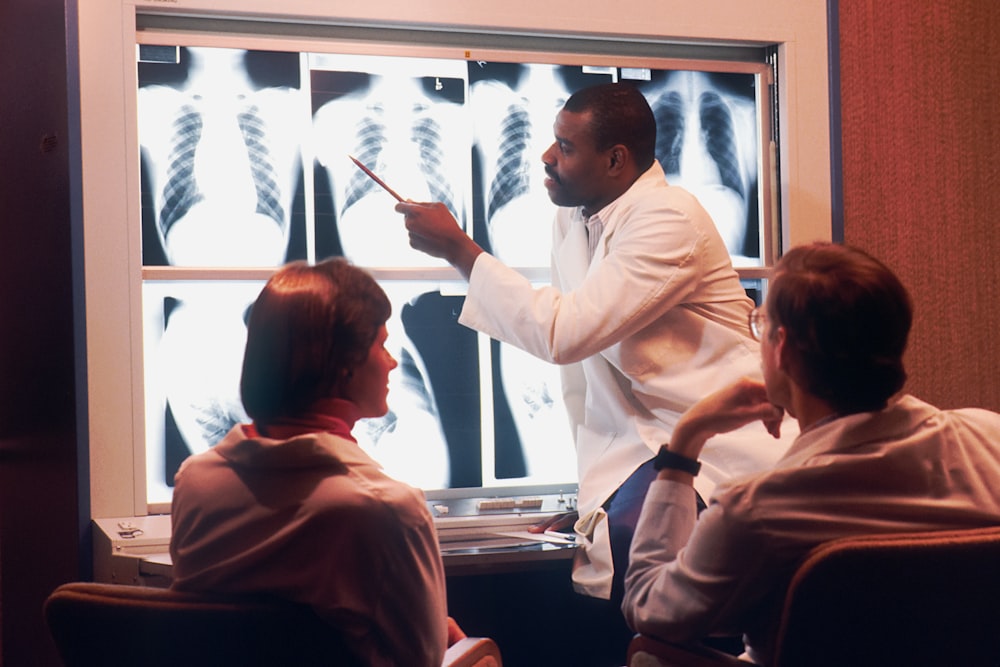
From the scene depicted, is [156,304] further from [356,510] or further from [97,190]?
[356,510]

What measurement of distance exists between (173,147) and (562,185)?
808mm

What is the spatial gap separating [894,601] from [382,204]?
1504mm

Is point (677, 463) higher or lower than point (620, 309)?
lower

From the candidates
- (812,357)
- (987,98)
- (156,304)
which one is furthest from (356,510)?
(987,98)

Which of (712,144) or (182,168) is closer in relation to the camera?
(182,168)

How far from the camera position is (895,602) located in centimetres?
122

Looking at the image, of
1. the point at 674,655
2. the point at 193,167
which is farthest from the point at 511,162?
the point at 674,655

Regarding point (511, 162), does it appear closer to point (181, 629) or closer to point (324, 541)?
point (324, 541)

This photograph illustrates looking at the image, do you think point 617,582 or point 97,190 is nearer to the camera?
point 617,582

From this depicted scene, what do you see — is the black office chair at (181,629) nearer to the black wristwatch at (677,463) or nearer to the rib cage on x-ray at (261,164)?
the black wristwatch at (677,463)

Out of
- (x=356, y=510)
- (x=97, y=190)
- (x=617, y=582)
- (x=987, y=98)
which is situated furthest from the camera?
(x=987, y=98)

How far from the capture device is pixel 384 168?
Result: 2430mm

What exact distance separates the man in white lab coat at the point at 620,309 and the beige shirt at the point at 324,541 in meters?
0.79

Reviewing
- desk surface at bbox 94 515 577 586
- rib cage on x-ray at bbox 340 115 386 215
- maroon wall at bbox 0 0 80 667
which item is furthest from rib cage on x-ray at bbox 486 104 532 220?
maroon wall at bbox 0 0 80 667
